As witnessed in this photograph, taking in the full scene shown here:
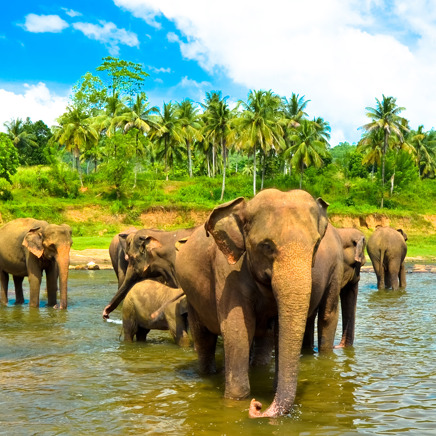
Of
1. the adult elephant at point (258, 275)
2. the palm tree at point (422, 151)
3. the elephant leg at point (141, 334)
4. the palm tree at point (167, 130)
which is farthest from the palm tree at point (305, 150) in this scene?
the adult elephant at point (258, 275)

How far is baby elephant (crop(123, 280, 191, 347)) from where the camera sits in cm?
920

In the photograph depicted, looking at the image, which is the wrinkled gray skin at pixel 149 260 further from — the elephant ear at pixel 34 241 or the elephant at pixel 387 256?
the elephant at pixel 387 256

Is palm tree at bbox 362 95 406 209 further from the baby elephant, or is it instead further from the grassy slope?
the baby elephant

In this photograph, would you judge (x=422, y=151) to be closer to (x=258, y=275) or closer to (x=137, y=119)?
(x=137, y=119)

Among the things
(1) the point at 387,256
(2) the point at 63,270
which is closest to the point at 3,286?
(2) the point at 63,270

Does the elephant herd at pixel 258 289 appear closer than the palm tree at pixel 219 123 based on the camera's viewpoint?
Yes

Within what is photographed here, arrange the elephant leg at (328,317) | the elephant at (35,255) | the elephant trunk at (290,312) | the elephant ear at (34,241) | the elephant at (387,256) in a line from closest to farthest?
the elephant trunk at (290,312) → the elephant leg at (328,317) → the elephant at (35,255) → the elephant ear at (34,241) → the elephant at (387,256)

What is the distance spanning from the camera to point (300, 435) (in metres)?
5.23

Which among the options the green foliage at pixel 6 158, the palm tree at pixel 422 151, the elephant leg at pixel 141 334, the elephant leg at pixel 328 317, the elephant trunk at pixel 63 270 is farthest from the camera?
the palm tree at pixel 422 151

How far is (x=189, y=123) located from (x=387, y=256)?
4760 centimetres

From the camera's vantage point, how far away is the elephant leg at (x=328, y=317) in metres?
7.51

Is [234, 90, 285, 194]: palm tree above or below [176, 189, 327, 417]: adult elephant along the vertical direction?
above

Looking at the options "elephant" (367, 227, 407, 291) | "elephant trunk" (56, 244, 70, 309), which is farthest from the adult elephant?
"elephant" (367, 227, 407, 291)

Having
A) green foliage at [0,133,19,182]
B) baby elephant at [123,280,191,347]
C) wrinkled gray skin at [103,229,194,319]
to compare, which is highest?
green foliage at [0,133,19,182]
